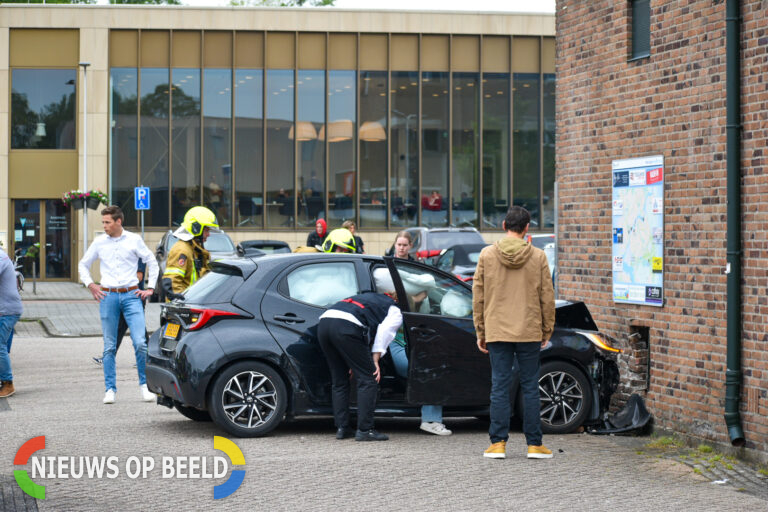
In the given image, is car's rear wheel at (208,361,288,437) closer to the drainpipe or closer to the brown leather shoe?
the drainpipe

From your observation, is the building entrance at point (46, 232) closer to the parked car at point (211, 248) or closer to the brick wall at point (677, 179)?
the parked car at point (211, 248)

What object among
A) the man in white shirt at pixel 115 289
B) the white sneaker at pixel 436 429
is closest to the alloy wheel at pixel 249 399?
the white sneaker at pixel 436 429

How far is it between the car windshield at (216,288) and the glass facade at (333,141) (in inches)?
1157

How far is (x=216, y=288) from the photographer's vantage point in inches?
372

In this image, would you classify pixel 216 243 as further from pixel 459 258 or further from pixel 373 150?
pixel 373 150

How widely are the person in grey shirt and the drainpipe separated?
732 centimetres

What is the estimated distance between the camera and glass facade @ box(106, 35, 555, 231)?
128 feet

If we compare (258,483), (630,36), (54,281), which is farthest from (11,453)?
(54,281)

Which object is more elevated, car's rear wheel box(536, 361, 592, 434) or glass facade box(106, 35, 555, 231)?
glass facade box(106, 35, 555, 231)

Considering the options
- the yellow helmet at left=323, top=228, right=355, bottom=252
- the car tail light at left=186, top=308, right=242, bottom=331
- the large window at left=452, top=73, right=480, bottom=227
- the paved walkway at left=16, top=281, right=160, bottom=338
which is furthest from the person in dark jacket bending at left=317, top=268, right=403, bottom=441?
the large window at left=452, top=73, right=480, bottom=227

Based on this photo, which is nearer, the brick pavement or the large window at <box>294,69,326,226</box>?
the brick pavement

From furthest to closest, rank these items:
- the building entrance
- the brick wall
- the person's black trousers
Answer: the building entrance
the person's black trousers
the brick wall

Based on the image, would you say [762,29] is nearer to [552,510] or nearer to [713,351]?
[713,351]

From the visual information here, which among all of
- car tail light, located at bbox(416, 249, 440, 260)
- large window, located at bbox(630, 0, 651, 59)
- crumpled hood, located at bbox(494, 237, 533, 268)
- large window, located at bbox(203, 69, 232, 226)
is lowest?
car tail light, located at bbox(416, 249, 440, 260)
